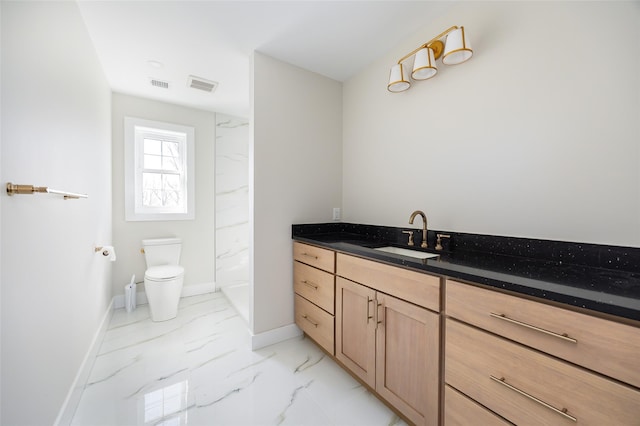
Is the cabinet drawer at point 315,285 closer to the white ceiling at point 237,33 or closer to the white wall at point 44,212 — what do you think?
the white wall at point 44,212

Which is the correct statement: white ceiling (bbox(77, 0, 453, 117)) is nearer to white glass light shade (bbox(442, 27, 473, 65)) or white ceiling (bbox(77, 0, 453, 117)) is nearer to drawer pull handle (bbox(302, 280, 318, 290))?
white glass light shade (bbox(442, 27, 473, 65))

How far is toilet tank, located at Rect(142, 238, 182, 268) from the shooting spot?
282 cm

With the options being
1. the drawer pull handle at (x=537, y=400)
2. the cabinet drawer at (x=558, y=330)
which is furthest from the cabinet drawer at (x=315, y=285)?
the drawer pull handle at (x=537, y=400)

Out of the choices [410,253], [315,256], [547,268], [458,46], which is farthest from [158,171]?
[547,268]

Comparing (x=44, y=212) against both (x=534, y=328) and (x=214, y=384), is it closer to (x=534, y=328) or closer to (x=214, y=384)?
(x=214, y=384)

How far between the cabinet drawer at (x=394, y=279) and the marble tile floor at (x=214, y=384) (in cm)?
74

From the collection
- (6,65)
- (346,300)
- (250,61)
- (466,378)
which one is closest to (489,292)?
(466,378)

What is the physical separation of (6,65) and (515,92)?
2.24m

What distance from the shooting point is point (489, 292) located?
93 centimetres

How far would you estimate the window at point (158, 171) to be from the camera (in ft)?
9.39

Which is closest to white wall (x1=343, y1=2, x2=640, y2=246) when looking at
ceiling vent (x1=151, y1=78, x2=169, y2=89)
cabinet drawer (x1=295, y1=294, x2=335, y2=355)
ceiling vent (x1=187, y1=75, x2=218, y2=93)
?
cabinet drawer (x1=295, y1=294, x2=335, y2=355)

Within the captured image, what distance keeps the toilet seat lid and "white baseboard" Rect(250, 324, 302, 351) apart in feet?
3.68

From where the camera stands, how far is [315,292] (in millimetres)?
1940

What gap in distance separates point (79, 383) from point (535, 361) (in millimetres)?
2327
